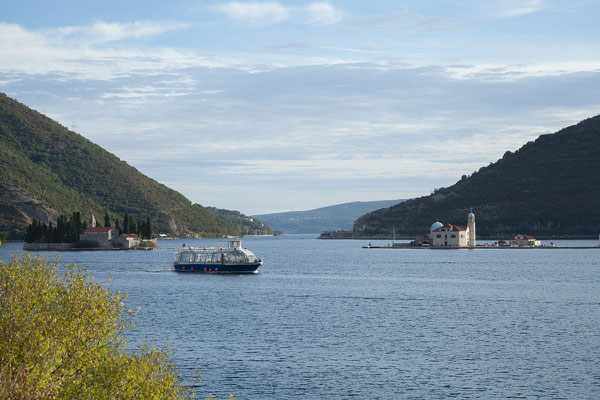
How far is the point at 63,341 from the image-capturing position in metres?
24.1

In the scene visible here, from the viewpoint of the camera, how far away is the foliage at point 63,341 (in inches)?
874

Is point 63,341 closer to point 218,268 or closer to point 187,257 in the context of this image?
point 218,268

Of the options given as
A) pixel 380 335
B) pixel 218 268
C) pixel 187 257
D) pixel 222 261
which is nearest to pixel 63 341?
pixel 380 335

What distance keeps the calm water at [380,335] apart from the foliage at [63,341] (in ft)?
46.2

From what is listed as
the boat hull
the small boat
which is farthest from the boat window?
the boat hull

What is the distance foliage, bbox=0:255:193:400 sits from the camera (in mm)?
22189

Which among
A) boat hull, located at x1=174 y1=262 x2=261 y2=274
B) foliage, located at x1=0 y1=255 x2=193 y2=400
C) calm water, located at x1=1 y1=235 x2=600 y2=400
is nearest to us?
foliage, located at x1=0 y1=255 x2=193 y2=400

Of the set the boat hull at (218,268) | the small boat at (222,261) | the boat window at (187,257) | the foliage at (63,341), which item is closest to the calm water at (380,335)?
the foliage at (63,341)

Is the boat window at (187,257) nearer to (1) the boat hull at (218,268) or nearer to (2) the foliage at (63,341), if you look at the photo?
(1) the boat hull at (218,268)

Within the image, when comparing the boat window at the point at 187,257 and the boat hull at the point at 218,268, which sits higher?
the boat window at the point at 187,257

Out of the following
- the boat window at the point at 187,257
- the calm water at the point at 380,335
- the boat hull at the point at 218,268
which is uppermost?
the boat window at the point at 187,257

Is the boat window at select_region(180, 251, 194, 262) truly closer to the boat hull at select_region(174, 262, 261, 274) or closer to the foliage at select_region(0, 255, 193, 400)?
the boat hull at select_region(174, 262, 261, 274)

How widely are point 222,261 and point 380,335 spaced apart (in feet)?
258

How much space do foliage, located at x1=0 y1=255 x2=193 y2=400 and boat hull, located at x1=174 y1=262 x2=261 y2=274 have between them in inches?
3982
